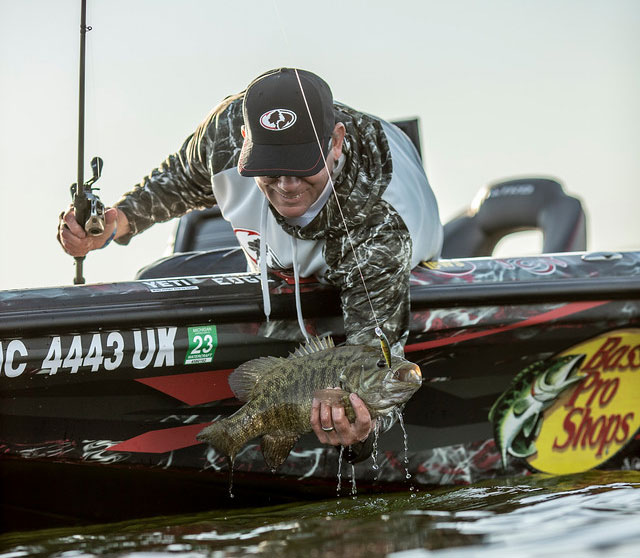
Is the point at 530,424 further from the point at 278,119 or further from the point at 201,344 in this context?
the point at 278,119

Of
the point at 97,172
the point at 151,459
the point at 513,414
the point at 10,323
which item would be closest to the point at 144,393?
the point at 151,459

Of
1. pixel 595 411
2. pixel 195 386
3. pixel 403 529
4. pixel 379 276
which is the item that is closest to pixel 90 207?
pixel 195 386

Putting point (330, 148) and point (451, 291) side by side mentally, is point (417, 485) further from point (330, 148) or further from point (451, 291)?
point (330, 148)

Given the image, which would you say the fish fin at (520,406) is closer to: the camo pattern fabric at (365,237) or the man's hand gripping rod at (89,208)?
the camo pattern fabric at (365,237)

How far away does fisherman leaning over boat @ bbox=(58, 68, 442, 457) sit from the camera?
317 cm

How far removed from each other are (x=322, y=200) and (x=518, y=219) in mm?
3361

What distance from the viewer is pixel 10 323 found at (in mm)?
3178

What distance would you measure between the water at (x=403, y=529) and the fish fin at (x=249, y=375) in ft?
1.58

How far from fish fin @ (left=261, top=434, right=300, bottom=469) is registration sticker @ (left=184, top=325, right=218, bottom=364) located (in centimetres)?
49

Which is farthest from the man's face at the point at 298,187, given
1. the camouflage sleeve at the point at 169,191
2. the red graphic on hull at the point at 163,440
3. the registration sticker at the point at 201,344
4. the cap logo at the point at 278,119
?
the red graphic on hull at the point at 163,440

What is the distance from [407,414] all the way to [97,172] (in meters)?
1.73

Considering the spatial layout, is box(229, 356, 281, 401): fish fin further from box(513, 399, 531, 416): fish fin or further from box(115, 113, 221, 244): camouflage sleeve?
box(513, 399, 531, 416): fish fin

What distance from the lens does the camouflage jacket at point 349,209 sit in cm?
330

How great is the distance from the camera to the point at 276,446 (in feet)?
10.2
